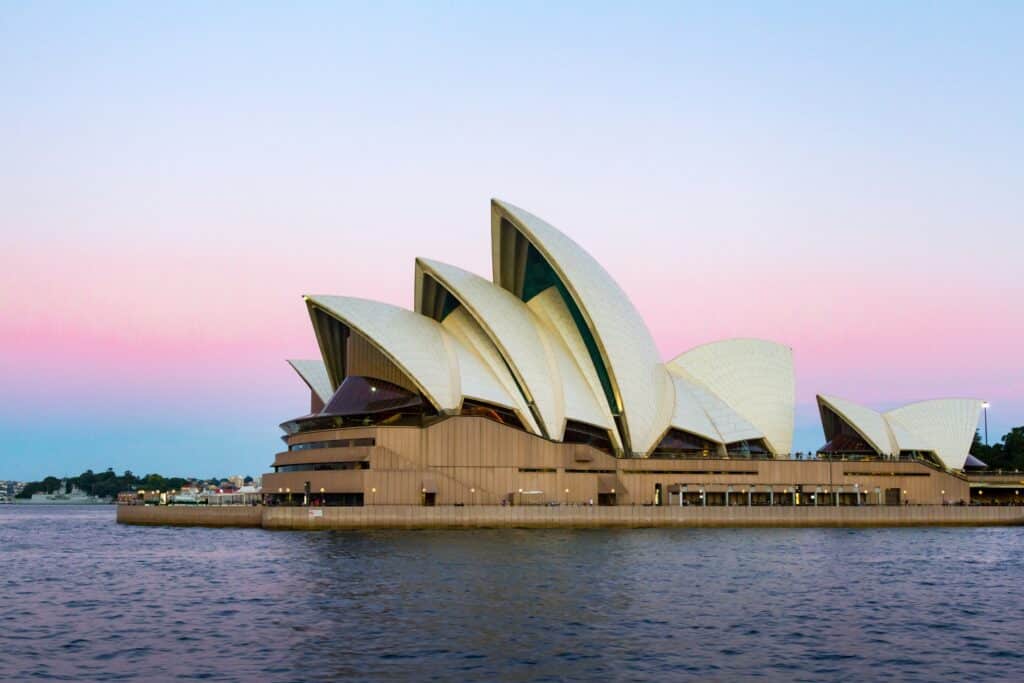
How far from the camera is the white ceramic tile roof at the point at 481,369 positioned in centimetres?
8012

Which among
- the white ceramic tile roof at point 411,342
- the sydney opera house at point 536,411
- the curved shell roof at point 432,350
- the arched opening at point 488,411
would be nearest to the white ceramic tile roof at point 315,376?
the sydney opera house at point 536,411

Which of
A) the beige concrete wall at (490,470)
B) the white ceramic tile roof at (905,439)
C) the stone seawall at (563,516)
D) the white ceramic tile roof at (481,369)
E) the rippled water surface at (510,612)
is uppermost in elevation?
the white ceramic tile roof at (481,369)

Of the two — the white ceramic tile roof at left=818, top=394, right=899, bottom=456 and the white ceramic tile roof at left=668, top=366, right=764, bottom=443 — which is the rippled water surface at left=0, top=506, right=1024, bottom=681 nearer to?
the white ceramic tile roof at left=668, top=366, right=764, bottom=443

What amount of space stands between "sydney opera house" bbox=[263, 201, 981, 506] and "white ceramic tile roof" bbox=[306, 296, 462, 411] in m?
0.12

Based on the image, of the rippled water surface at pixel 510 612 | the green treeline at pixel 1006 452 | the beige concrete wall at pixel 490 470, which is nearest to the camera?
the rippled water surface at pixel 510 612

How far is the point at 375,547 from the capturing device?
5656 centimetres

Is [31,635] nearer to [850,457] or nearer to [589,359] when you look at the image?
[589,359]

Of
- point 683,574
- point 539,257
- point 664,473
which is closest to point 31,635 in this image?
point 683,574

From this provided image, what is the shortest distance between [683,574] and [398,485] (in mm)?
36110

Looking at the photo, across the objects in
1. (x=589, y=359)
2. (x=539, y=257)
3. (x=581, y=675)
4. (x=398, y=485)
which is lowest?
(x=581, y=675)

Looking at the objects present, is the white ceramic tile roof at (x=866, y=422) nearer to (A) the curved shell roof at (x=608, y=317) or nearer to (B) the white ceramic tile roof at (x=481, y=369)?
(A) the curved shell roof at (x=608, y=317)

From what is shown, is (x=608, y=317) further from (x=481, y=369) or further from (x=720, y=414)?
(x=720, y=414)

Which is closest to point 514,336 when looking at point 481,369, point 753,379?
point 481,369

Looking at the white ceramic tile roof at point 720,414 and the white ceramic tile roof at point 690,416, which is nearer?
the white ceramic tile roof at point 690,416
